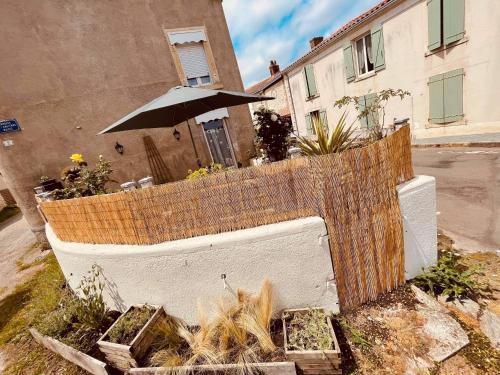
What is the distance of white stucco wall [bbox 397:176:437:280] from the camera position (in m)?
3.10

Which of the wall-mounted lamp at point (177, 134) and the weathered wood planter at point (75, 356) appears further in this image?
the wall-mounted lamp at point (177, 134)

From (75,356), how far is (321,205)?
4161mm

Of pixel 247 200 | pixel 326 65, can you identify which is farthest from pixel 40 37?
pixel 326 65

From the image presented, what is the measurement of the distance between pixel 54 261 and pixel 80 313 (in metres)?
4.30

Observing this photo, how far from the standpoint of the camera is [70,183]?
567 centimetres

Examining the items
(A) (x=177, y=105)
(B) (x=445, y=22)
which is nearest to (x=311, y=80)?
(B) (x=445, y=22)

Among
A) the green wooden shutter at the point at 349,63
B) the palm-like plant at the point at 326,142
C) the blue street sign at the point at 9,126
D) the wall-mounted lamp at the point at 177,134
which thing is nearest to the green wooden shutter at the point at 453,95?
the green wooden shutter at the point at 349,63

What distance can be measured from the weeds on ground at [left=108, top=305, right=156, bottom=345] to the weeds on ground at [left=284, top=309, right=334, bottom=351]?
211cm

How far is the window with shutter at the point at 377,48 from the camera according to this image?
35.4 ft

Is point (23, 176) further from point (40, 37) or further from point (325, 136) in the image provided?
point (325, 136)

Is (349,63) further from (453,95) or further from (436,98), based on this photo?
(453,95)

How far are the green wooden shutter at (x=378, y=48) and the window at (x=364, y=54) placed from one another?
597mm

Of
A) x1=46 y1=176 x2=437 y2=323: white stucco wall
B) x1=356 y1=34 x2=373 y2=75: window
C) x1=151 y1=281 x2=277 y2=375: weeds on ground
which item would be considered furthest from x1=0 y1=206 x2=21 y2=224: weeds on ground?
x1=356 y1=34 x2=373 y2=75: window

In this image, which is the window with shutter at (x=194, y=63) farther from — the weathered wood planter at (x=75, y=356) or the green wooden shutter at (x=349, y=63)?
the green wooden shutter at (x=349, y=63)
